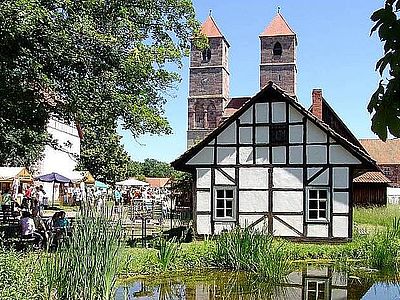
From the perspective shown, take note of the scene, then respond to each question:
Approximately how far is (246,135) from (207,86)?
61.1m

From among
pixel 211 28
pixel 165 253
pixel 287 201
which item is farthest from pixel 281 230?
pixel 211 28

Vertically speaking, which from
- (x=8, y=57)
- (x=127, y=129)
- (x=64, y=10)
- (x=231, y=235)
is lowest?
(x=231, y=235)

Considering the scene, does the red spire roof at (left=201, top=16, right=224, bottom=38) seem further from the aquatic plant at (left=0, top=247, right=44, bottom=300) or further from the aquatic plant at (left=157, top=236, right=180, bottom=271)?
the aquatic plant at (left=0, top=247, right=44, bottom=300)

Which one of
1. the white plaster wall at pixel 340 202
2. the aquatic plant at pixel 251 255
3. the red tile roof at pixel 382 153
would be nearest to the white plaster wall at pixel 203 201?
the white plaster wall at pixel 340 202

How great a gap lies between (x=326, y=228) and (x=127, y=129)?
7357mm

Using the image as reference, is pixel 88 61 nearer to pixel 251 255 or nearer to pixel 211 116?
pixel 251 255

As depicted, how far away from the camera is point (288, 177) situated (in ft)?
64.0

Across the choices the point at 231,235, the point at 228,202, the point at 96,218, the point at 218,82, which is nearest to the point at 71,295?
the point at 96,218

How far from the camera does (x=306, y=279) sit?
1349 cm

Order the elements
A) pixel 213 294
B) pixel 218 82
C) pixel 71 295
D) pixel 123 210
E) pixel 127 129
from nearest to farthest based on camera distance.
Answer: pixel 71 295 < pixel 123 210 < pixel 213 294 < pixel 127 129 < pixel 218 82

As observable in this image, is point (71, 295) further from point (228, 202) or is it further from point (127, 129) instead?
point (228, 202)

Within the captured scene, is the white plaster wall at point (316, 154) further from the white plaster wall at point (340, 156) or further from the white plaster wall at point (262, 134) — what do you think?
the white plaster wall at point (262, 134)

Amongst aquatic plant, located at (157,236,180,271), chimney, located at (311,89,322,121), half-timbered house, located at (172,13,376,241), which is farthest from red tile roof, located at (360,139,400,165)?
aquatic plant, located at (157,236,180,271)

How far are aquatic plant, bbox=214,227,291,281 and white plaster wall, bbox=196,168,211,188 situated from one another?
17.8 ft
